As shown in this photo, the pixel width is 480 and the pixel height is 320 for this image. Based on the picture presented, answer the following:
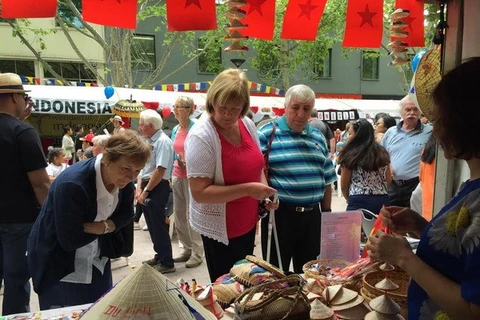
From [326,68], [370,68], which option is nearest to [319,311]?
[326,68]

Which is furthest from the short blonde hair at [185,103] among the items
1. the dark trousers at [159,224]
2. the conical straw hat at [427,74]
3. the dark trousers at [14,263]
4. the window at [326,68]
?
the window at [326,68]

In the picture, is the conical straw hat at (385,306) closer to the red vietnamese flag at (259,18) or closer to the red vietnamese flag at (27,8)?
the red vietnamese flag at (259,18)

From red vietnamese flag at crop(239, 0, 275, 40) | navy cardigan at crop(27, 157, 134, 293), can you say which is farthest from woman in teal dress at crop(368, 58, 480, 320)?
red vietnamese flag at crop(239, 0, 275, 40)

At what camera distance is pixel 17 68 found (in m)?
15.4

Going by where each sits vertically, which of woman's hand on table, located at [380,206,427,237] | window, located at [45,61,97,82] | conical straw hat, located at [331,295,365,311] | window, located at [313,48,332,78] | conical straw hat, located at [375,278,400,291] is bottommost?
conical straw hat, located at [331,295,365,311]

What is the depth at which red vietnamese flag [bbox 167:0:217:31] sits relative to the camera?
8.09ft

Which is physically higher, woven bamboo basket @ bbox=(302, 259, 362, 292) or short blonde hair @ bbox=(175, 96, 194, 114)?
short blonde hair @ bbox=(175, 96, 194, 114)

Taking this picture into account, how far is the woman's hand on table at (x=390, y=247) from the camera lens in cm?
114

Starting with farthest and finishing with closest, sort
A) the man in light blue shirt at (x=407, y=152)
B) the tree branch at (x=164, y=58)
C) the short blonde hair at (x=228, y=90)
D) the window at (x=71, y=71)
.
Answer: the window at (x=71, y=71)
the tree branch at (x=164, y=58)
the man in light blue shirt at (x=407, y=152)
the short blonde hair at (x=228, y=90)

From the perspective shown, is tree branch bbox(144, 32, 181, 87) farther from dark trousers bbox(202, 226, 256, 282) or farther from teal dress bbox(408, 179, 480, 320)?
teal dress bbox(408, 179, 480, 320)

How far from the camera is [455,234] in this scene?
3.32 ft

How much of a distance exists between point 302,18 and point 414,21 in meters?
0.89

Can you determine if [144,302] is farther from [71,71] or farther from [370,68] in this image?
[370,68]

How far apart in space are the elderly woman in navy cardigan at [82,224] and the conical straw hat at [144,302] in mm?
913
